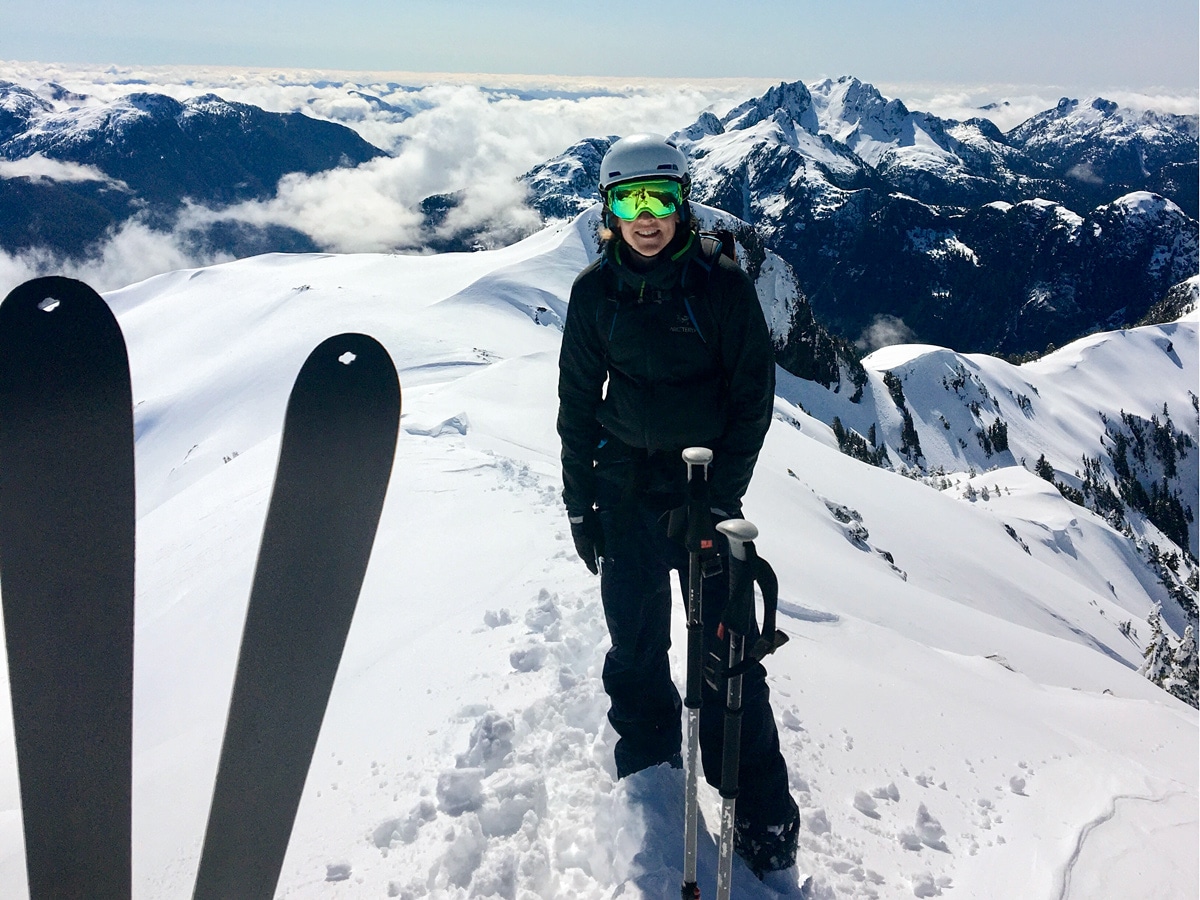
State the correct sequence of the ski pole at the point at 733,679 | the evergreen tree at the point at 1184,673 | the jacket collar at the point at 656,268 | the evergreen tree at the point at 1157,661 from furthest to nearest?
the evergreen tree at the point at 1184,673 → the evergreen tree at the point at 1157,661 → the jacket collar at the point at 656,268 → the ski pole at the point at 733,679

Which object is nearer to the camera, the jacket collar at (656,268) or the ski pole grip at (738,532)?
the ski pole grip at (738,532)

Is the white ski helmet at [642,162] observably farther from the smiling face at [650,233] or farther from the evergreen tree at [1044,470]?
the evergreen tree at [1044,470]

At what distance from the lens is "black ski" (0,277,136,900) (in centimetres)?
322

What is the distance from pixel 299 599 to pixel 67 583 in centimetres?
110

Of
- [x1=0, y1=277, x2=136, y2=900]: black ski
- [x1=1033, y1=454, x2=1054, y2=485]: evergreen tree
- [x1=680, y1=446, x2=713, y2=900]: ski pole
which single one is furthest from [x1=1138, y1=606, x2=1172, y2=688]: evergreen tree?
[x1=1033, y1=454, x2=1054, y2=485]: evergreen tree

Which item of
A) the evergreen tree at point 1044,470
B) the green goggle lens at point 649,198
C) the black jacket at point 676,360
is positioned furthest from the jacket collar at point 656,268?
the evergreen tree at point 1044,470

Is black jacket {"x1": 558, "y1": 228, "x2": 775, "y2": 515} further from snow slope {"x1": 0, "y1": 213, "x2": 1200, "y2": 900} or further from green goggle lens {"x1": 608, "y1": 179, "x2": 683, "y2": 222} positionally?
snow slope {"x1": 0, "y1": 213, "x2": 1200, "y2": 900}

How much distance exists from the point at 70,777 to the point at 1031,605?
2677cm

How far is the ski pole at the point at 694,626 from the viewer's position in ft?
10.3

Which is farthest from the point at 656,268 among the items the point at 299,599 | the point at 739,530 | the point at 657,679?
the point at 299,599

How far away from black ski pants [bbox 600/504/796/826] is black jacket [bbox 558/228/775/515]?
1.04 ft

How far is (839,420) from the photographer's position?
93.6m

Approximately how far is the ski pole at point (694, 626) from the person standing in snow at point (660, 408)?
0.16 meters

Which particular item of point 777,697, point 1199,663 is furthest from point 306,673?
point 1199,663
